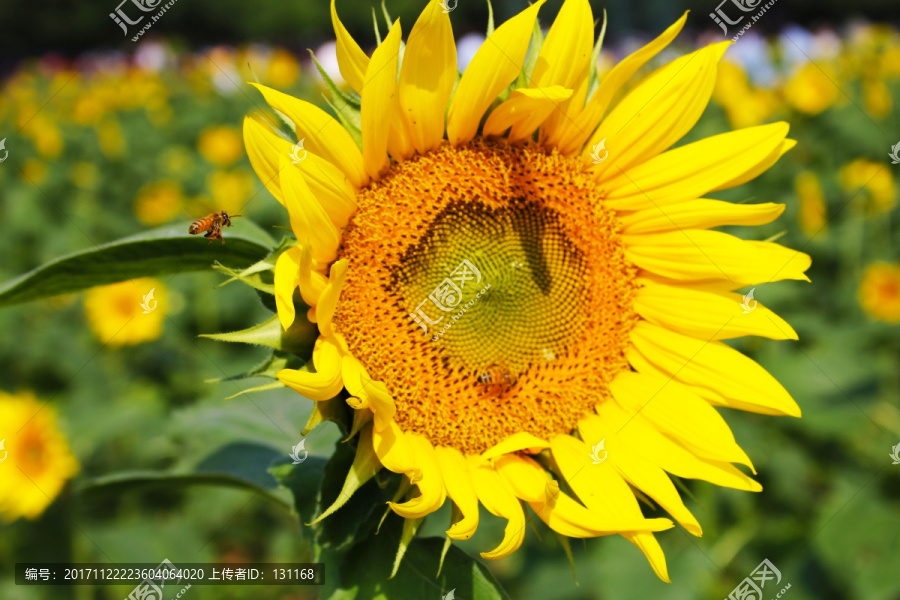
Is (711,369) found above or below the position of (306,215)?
below

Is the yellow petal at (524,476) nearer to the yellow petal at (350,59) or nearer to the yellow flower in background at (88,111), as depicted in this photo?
the yellow petal at (350,59)

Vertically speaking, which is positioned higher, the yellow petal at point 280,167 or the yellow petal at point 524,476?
the yellow petal at point 280,167

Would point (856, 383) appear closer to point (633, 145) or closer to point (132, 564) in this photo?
point (633, 145)

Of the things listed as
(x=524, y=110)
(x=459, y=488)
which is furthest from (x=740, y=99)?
(x=459, y=488)

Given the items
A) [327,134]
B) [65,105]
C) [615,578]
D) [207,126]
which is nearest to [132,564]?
[615,578]

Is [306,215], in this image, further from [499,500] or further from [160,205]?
[160,205]

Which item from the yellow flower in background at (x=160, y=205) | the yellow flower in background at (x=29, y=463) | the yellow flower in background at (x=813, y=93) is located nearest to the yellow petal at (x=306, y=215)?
the yellow flower in background at (x=29, y=463)

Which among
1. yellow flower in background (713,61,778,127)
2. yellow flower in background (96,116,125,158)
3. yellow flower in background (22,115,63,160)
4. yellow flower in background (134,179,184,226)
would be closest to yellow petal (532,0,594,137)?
yellow flower in background (713,61,778,127)
